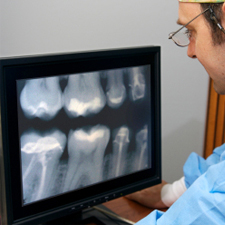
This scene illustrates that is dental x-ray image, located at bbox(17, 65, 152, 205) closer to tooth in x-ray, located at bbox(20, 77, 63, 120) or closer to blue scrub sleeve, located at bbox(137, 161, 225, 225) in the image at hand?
tooth in x-ray, located at bbox(20, 77, 63, 120)

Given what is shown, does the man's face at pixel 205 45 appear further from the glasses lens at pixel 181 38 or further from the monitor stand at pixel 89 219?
the monitor stand at pixel 89 219

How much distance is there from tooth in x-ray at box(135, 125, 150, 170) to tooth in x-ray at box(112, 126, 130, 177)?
41mm

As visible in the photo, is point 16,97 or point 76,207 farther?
point 76,207

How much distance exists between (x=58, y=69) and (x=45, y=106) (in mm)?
93

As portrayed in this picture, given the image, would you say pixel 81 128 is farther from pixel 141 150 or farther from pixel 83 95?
pixel 141 150

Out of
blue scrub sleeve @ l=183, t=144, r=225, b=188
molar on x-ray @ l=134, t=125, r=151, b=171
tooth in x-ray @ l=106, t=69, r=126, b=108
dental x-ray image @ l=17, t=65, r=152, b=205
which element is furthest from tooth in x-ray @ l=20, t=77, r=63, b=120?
blue scrub sleeve @ l=183, t=144, r=225, b=188

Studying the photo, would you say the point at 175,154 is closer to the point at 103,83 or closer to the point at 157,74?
the point at 157,74

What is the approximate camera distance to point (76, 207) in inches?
35.9

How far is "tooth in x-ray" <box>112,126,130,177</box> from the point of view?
95cm

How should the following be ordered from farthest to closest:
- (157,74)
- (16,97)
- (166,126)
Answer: (166,126), (157,74), (16,97)

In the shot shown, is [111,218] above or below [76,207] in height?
below

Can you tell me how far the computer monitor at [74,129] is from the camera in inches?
30.8

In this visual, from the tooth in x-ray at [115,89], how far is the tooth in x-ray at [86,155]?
0.07 meters

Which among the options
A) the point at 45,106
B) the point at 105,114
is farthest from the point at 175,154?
the point at 45,106
